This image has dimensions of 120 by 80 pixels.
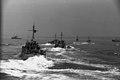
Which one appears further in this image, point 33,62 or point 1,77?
point 33,62

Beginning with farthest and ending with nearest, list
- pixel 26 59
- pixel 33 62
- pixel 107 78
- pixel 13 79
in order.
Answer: pixel 26 59
pixel 33 62
pixel 107 78
pixel 13 79

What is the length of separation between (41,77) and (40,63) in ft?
39.3

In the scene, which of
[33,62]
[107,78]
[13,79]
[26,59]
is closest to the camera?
[13,79]

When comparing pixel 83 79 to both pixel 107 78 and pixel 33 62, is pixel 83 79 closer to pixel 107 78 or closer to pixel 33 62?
pixel 107 78

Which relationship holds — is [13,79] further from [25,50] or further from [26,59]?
[25,50]

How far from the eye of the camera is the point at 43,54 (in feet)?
150

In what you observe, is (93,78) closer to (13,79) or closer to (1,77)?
(13,79)

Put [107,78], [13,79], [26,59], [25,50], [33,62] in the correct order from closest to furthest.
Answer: [13,79] → [107,78] → [33,62] → [26,59] → [25,50]

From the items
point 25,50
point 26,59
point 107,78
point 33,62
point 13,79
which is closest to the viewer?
point 13,79

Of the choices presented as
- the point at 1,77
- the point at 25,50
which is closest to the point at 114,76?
the point at 1,77

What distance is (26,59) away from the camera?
41.7m

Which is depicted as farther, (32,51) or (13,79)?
(32,51)

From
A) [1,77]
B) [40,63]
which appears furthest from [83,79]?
[40,63]

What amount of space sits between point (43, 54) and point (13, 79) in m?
20.2
